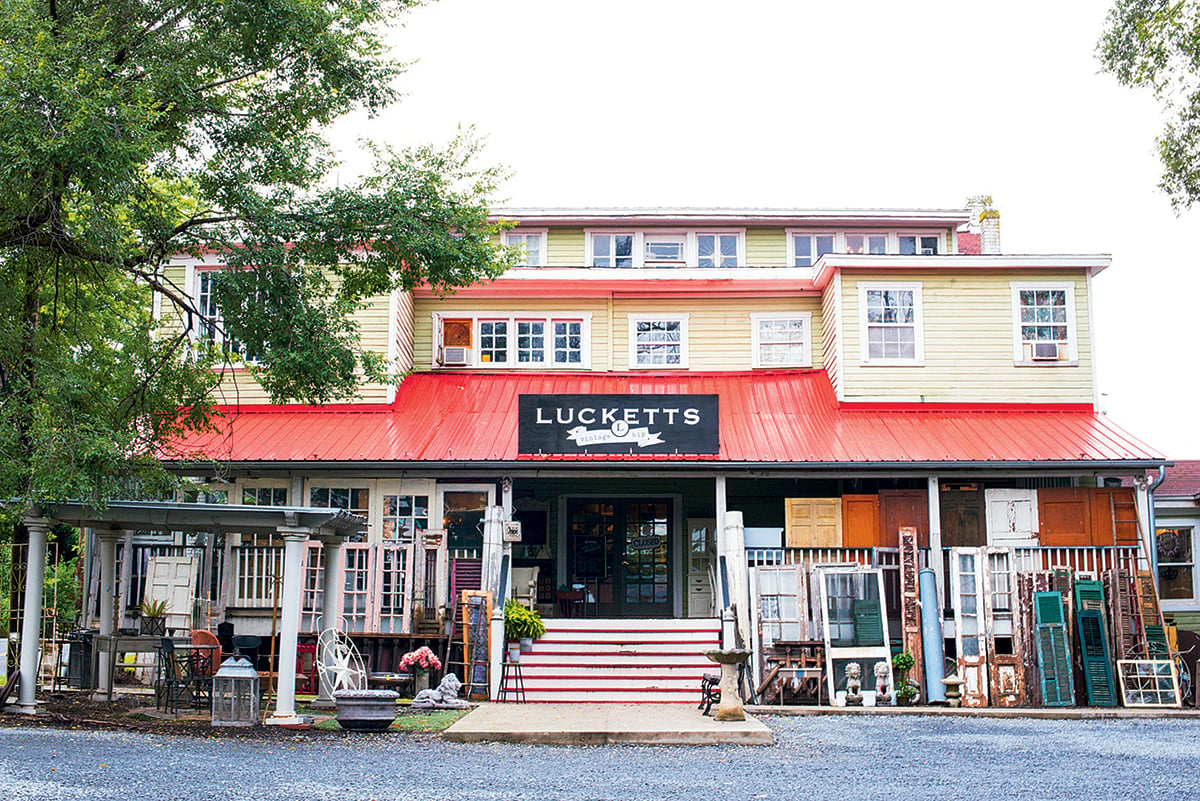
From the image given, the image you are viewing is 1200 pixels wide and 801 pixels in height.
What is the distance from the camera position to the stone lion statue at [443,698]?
14.3m

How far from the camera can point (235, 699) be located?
39.5 ft

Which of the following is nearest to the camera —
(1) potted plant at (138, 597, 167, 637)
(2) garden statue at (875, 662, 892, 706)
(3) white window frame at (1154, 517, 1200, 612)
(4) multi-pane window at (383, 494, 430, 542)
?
(2) garden statue at (875, 662, 892, 706)

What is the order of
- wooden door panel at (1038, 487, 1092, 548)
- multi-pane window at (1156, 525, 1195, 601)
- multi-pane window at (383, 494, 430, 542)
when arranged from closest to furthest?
wooden door panel at (1038, 487, 1092, 548) < multi-pane window at (383, 494, 430, 542) < multi-pane window at (1156, 525, 1195, 601)

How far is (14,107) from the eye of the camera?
11359mm

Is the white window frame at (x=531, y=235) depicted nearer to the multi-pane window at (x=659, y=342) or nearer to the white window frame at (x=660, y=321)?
the white window frame at (x=660, y=321)

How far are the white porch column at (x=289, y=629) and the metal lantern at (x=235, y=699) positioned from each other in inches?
8.7

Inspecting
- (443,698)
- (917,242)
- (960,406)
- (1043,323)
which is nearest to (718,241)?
(917,242)

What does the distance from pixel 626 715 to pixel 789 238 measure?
1166 cm

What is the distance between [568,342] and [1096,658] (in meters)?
10.1

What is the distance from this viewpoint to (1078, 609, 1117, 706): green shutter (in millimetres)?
15539

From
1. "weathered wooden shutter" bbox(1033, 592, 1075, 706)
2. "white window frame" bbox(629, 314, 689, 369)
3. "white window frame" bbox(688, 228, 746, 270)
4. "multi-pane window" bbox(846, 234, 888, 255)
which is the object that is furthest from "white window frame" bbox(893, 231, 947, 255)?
"weathered wooden shutter" bbox(1033, 592, 1075, 706)

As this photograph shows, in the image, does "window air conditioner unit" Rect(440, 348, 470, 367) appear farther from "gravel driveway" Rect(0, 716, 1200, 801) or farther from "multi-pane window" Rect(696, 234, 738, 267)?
"gravel driveway" Rect(0, 716, 1200, 801)

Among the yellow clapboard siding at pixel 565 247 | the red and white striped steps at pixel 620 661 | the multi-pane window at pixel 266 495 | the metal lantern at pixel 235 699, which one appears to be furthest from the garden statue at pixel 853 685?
the yellow clapboard siding at pixel 565 247

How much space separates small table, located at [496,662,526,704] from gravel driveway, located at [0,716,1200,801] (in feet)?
11.4
